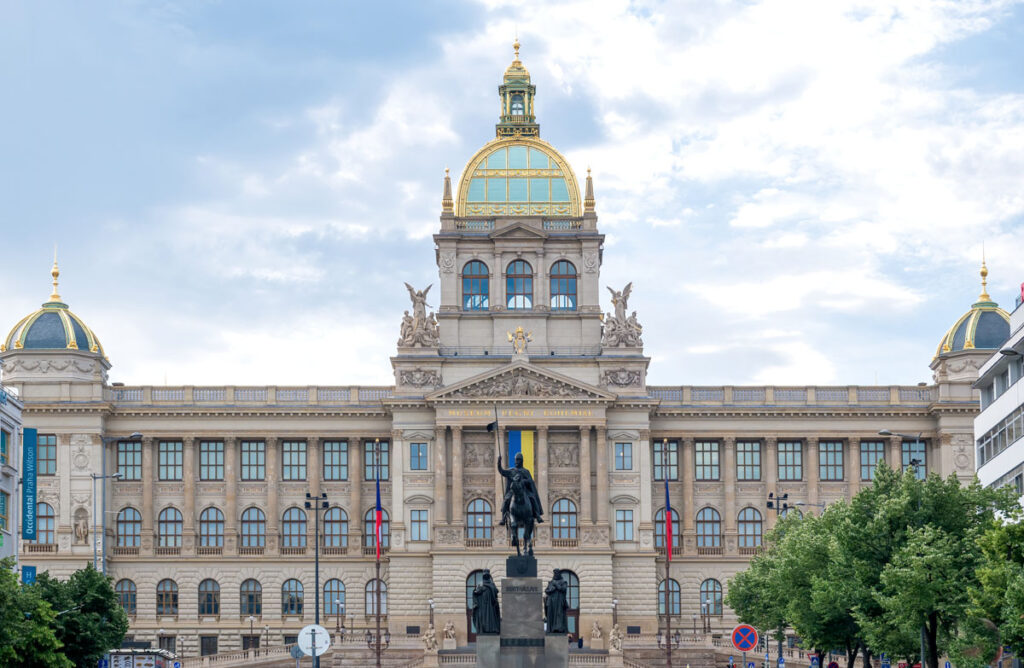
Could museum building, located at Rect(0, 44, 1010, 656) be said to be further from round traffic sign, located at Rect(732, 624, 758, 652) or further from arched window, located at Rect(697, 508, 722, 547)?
round traffic sign, located at Rect(732, 624, 758, 652)

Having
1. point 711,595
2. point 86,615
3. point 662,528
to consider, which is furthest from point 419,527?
point 86,615

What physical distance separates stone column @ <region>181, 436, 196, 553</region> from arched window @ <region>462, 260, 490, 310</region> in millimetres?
23855

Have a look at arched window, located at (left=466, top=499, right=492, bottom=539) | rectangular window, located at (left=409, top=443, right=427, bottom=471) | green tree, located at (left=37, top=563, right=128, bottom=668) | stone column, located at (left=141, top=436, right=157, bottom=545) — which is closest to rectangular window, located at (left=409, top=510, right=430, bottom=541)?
arched window, located at (left=466, top=499, right=492, bottom=539)

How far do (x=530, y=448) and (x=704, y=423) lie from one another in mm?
14559

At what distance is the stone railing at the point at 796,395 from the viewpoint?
15250cm

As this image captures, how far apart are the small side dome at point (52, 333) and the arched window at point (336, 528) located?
22268 mm

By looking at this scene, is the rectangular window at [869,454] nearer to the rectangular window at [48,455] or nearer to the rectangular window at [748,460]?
the rectangular window at [748,460]

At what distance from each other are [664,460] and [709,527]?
6.26 m

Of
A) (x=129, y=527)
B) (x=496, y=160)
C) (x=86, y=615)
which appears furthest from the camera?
(x=496, y=160)

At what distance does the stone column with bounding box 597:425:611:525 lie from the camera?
480 ft

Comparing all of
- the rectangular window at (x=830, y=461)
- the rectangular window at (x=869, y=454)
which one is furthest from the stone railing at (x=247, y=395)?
the rectangular window at (x=869, y=454)

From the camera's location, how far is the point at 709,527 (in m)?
152

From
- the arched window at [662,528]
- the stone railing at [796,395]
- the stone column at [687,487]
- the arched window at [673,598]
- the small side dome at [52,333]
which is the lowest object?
the arched window at [673,598]

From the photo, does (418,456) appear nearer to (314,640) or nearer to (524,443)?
(524,443)
